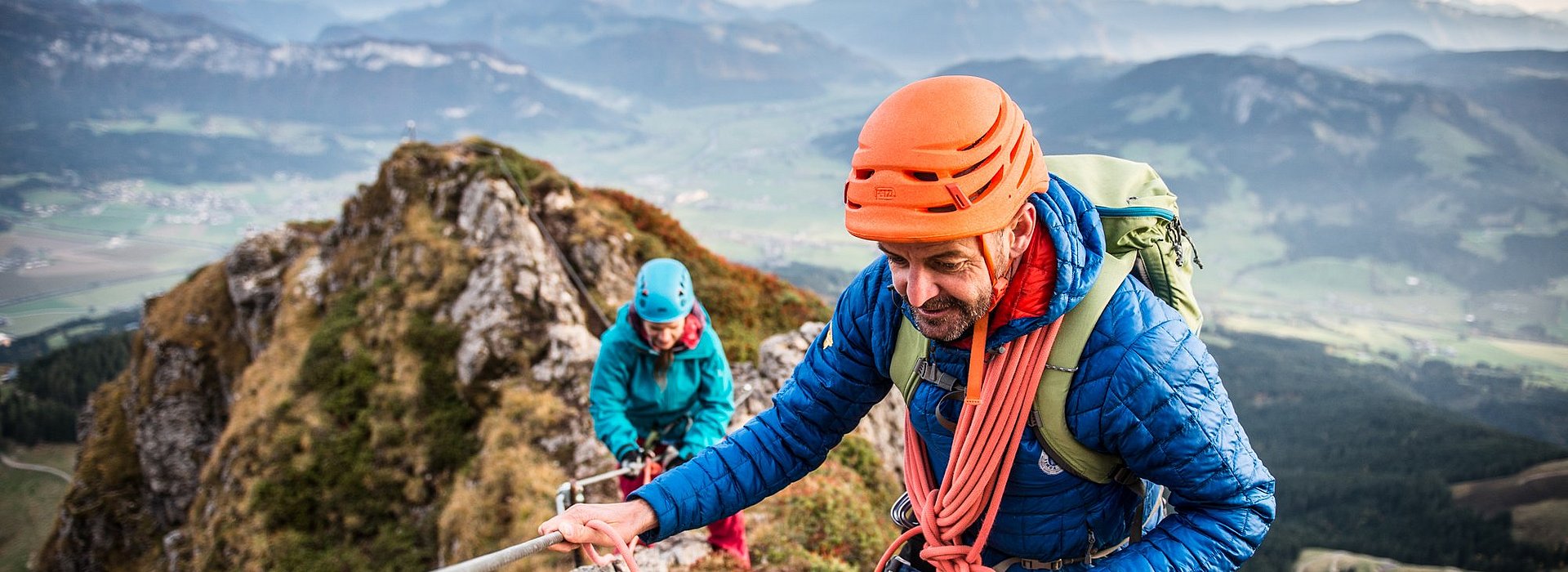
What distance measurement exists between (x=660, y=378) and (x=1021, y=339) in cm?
505

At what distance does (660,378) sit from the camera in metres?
7.06

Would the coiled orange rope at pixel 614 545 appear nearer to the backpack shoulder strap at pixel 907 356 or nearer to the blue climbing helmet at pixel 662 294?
the backpack shoulder strap at pixel 907 356

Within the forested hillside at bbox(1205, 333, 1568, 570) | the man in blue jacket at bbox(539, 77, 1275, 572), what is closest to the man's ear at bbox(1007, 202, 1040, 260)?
the man in blue jacket at bbox(539, 77, 1275, 572)

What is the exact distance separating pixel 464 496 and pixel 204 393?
17.8m

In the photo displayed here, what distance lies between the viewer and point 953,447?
2.73 m

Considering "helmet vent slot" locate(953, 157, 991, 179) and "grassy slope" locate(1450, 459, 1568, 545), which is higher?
"helmet vent slot" locate(953, 157, 991, 179)

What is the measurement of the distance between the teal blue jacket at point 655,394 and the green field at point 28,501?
6225 cm

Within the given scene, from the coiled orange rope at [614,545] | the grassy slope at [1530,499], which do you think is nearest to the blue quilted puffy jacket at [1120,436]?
the coiled orange rope at [614,545]

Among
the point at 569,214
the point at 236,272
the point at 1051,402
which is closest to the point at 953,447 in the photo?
the point at 1051,402

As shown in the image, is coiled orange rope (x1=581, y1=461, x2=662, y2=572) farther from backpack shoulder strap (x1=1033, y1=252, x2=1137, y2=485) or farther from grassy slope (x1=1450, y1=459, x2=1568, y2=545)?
grassy slope (x1=1450, y1=459, x2=1568, y2=545)

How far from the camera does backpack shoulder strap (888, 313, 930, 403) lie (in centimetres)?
279

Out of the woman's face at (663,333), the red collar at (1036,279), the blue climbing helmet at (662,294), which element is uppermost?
the red collar at (1036,279)

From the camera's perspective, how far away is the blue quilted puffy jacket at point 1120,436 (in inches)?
90.6

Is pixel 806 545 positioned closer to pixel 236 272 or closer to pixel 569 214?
pixel 569 214
